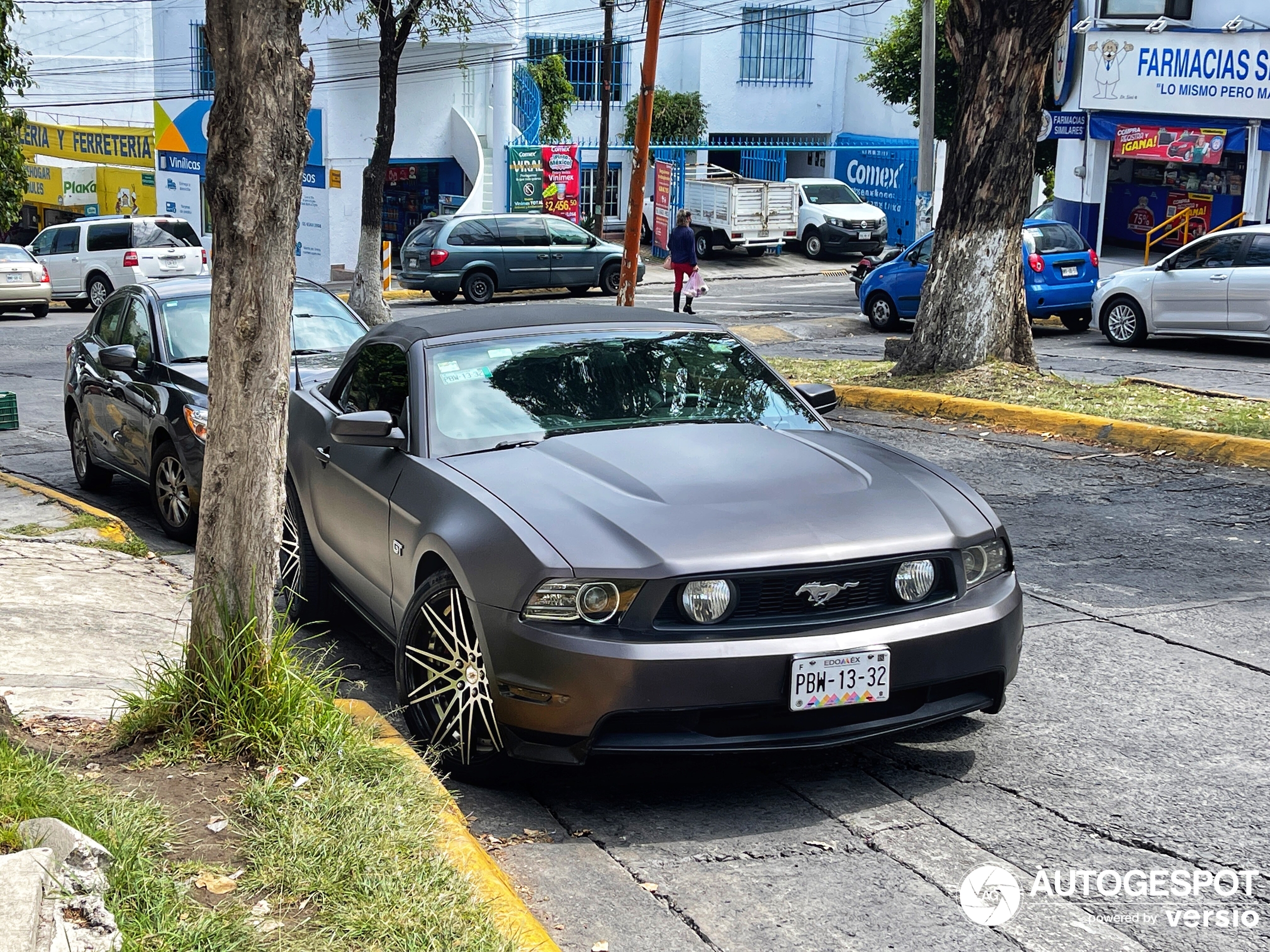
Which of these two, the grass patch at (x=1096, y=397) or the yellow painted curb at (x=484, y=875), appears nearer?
the yellow painted curb at (x=484, y=875)

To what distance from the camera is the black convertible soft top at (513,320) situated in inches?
241

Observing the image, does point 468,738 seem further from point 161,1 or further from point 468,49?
point 161,1

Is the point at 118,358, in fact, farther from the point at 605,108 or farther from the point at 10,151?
the point at 605,108

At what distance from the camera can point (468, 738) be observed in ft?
15.2

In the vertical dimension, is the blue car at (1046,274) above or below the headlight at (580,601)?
above

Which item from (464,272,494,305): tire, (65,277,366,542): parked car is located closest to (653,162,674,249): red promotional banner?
(464,272,494,305): tire

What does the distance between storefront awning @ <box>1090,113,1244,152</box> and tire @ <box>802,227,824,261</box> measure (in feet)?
43.7

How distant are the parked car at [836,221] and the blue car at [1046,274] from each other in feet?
54.0

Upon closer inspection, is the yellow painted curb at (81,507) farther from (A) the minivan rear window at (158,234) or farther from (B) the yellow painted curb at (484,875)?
(A) the minivan rear window at (158,234)

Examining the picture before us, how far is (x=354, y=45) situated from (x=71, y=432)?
2424cm

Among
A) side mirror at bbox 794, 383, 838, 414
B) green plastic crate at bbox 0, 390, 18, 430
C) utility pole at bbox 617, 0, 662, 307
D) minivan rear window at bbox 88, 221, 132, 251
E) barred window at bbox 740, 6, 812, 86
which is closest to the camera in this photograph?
side mirror at bbox 794, 383, 838, 414

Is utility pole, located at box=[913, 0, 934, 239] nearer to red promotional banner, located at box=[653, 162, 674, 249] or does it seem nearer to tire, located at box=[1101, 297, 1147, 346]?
red promotional banner, located at box=[653, 162, 674, 249]

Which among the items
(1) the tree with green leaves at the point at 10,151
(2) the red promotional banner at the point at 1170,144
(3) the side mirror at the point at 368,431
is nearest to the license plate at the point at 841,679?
(3) the side mirror at the point at 368,431

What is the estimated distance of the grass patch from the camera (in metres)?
10.4
